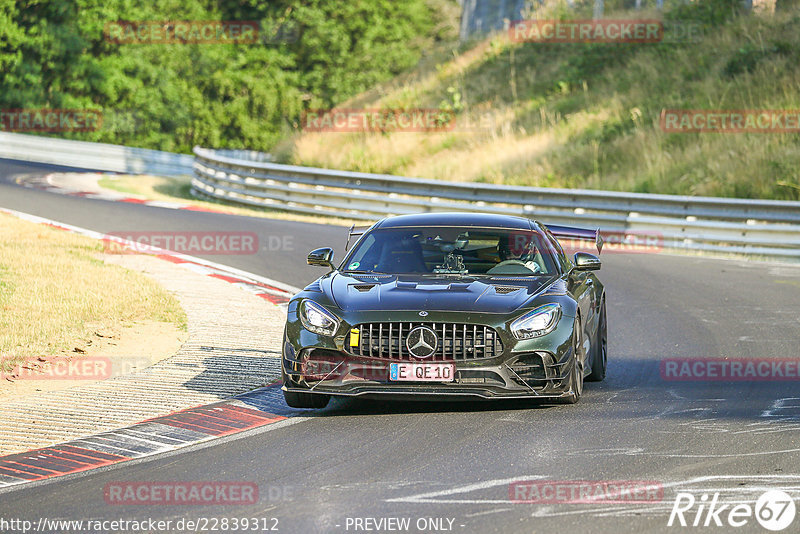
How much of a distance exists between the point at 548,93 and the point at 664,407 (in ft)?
90.3

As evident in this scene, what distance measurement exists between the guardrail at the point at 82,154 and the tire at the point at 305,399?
113 feet

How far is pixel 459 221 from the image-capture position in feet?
33.4

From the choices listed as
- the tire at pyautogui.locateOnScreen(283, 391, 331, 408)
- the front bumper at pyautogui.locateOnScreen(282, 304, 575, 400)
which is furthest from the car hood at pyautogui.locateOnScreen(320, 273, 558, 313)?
the tire at pyautogui.locateOnScreen(283, 391, 331, 408)

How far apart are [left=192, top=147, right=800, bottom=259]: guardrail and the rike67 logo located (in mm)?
15137

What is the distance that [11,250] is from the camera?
58.0 feet

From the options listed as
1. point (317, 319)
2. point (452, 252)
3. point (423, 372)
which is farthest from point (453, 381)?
point (452, 252)

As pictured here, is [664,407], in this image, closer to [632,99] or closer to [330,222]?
[330,222]

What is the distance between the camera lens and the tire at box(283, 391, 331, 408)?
28.9ft

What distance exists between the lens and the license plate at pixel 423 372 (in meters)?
8.35

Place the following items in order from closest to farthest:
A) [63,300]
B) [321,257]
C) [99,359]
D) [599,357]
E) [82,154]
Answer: [321,257]
[599,357]
[99,359]
[63,300]
[82,154]

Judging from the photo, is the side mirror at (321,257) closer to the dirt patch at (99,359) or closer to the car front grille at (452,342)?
the car front grille at (452,342)

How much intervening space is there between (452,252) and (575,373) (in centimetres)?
163

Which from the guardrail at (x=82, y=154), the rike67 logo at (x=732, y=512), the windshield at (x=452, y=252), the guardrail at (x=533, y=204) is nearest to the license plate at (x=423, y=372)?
the windshield at (x=452, y=252)

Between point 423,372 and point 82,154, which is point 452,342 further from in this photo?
point 82,154
